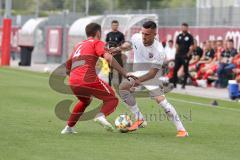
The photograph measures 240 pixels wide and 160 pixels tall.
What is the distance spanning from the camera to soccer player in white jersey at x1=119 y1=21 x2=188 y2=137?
13.1 m

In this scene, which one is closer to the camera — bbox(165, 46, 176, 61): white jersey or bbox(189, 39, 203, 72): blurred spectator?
bbox(189, 39, 203, 72): blurred spectator

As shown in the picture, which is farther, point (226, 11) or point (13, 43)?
point (13, 43)

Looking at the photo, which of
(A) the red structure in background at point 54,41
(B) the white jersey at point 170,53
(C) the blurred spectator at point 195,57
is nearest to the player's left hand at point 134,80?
(C) the blurred spectator at point 195,57

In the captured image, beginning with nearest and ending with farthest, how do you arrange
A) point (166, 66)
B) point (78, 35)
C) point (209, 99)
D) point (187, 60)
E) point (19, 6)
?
point (209, 99) < point (187, 60) < point (166, 66) < point (78, 35) < point (19, 6)

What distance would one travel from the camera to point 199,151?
1119cm

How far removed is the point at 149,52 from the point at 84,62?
1247mm

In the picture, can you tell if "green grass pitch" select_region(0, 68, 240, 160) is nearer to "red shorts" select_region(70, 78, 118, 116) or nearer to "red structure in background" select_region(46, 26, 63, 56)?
"red shorts" select_region(70, 78, 118, 116)

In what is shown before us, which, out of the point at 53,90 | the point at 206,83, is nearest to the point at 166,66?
the point at 206,83

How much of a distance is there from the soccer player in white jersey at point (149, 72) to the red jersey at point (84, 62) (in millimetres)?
792

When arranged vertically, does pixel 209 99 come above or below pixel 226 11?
below

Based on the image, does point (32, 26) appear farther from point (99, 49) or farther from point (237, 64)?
point (99, 49)

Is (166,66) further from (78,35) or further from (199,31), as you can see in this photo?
(78,35)

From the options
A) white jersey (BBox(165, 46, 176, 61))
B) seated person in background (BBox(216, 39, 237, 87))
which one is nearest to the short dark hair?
seated person in background (BBox(216, 39, 237, 87))

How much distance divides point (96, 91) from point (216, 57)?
52.5 feet
